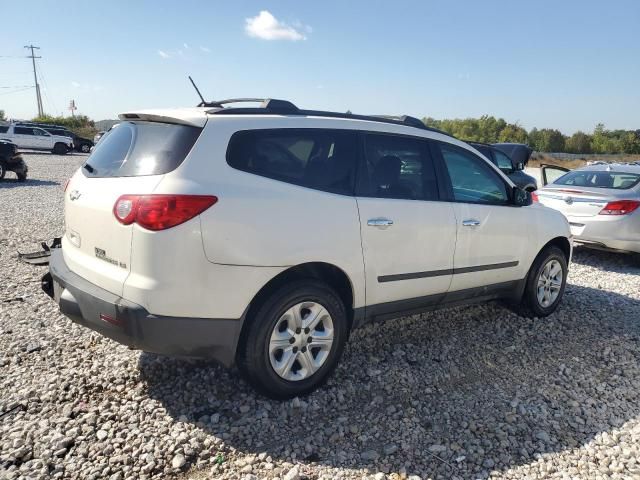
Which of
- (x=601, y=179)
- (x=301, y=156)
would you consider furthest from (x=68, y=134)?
(x=301, y=156)

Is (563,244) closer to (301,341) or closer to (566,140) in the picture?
(301,341)

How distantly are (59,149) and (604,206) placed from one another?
31.5 meters

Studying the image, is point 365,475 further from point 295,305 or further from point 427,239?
point 427,239

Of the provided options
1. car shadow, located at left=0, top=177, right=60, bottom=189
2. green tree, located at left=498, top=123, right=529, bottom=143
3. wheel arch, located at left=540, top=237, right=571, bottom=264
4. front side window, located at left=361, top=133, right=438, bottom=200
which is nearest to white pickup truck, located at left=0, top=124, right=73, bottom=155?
car shadow, located at left=0, top=177, right=60, bottom=189

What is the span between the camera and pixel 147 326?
273cm

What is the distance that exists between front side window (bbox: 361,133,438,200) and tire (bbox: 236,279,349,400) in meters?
0.82

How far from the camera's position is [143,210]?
Result: 2.69 metres

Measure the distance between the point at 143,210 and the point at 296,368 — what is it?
141 cm

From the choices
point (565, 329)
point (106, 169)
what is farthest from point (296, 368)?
point (565, 329)

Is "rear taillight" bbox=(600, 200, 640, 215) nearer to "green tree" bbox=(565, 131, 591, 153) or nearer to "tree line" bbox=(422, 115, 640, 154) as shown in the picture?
"tree line" bbox=(422, 115, 640, 154)

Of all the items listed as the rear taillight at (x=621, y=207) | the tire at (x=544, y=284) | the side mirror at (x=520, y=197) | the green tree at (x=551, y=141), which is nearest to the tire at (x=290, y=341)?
the side mirror at (x=520, y=197)

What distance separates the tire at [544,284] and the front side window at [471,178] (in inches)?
34.2

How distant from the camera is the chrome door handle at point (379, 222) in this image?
3.42 metres

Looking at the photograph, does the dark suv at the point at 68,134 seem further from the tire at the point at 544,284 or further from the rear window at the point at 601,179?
the tire at the point at 544,284
